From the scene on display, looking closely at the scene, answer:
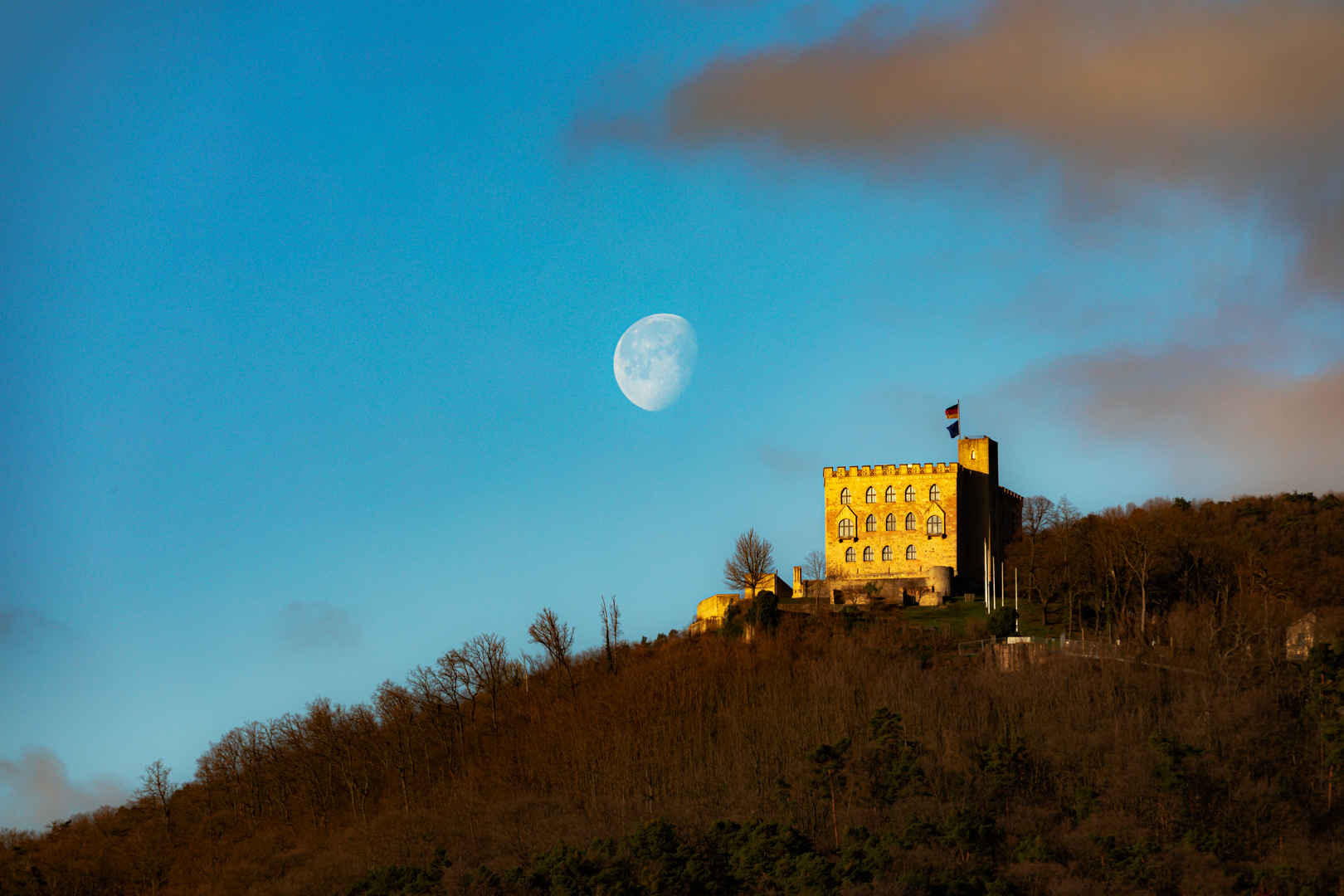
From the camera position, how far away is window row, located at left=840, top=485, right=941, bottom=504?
3290 inches

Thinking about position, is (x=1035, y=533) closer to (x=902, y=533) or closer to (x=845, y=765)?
(x=902, y=533)

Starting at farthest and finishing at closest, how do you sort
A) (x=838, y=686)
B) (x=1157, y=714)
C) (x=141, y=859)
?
1. (x=141, y=859)
2. (x=838, y=686)
3. (x=1157, y=714)

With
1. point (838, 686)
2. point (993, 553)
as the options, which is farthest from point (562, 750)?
point (993, 553)

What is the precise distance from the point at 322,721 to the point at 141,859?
13135 mm

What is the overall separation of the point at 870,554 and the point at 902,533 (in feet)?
7.48

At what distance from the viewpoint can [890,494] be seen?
84062 millimetres

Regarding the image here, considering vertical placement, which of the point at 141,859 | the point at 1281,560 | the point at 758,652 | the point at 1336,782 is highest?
the point at 1281,560

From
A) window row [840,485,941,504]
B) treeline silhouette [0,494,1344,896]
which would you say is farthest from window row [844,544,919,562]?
treeline silhouette [0,494,1344,896]

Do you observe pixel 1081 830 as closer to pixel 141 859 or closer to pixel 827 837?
pixel 827 837

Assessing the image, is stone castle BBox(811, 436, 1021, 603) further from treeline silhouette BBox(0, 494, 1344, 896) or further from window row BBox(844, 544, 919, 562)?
treeline silhouette BBox(0, 494, 1344, 896)

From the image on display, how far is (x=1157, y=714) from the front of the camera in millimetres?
60625

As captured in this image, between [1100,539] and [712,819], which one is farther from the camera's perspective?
[1100,539]

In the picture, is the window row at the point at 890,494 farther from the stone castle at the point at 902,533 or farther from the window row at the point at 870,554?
the window row at the point at 870,554

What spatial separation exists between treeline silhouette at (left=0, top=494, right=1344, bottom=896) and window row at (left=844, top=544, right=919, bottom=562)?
21.5ft
